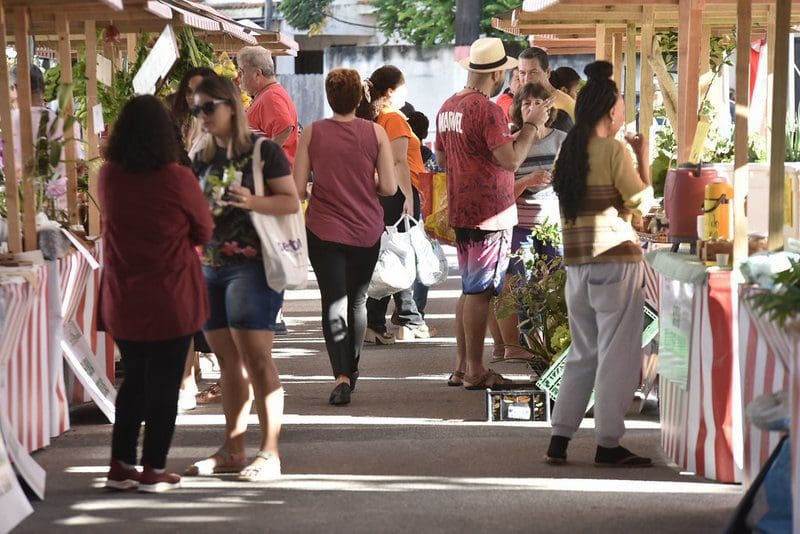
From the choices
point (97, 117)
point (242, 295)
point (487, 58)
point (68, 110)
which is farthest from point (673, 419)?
point (97, 117)

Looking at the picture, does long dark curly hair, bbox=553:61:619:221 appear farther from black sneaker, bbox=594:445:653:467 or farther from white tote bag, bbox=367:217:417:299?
white tote bag, bbox=367:217:417:299

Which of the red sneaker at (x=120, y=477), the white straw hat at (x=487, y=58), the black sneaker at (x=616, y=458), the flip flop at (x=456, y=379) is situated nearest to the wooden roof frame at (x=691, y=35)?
the white straw hat at (x=487, y=58)

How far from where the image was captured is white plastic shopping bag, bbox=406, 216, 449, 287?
11078mm

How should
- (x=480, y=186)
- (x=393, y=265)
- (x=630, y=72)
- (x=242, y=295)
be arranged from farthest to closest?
(x=393, y=265)
(x=630, y=72)
(x=480, y=186)
(x=242, y=295)

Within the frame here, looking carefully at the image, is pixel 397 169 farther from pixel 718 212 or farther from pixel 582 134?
pixel 718 212

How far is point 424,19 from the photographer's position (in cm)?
3809

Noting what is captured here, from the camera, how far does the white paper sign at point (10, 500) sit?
5473mm

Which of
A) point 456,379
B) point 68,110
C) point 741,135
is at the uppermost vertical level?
point 68,110

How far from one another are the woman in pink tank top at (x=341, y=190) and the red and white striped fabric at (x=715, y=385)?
2486 mm

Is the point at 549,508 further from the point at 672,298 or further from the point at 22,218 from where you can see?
the point at 22,218

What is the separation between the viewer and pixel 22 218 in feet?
24.3

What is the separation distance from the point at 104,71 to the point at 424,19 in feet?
97.0

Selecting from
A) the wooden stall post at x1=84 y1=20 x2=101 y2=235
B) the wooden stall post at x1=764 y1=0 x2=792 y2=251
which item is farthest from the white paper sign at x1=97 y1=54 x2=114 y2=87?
the wooden stall post at x1=764 y1=0 x2=792 y2=251

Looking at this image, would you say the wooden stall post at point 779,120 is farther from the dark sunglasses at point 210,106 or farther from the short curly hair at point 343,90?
the short curly hair at point 343,90
